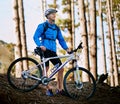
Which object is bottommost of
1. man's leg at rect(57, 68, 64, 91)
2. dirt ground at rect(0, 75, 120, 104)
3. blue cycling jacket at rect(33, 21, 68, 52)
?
dirt ground at rect(0, 75, 120, 104)

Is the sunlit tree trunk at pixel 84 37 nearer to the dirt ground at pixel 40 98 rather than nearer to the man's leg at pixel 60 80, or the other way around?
the dirt ground at pixel 40 98

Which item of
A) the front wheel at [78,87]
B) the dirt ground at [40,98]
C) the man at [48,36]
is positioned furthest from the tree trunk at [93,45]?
the man at [48,36]

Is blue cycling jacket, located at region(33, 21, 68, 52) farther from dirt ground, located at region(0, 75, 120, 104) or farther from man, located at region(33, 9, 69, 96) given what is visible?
dirt ground, located at region(0, 75, 120, 104)

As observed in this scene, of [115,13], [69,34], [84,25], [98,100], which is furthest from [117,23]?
[98,100]

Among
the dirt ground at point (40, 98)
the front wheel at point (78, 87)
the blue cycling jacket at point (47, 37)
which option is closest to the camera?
the dirt ground at point (40, 98)

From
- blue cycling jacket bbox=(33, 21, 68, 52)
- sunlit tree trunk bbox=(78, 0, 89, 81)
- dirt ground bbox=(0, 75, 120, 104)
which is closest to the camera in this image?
dirt ground bbox=(0, 75, 120, 104)

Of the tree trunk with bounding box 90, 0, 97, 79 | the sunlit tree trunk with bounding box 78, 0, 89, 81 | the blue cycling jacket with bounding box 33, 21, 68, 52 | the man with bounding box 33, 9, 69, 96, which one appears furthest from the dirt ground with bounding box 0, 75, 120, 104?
the sunlit tree trunk with bounding box 78, 0, 89, 81

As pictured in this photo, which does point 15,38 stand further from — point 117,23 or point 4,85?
point 117,23

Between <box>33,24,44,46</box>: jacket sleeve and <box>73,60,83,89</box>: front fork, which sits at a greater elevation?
<box>33,24,44,46</box>: jacket sleeve

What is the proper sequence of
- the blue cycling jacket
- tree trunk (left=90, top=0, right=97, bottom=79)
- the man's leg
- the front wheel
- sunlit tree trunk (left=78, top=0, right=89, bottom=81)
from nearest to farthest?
the blue cycling jacket, the front wheel, the man's leg, tree trunk (left=90, top=0, right=97, bottom=79), sunlit tree trunk (left=78, top=0, right=89, bottom=81)

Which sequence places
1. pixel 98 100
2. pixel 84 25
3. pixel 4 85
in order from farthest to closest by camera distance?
1. pixel 84 25
2. pixel 98 100
3. pixel 4 85

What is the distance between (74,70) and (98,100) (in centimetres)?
94

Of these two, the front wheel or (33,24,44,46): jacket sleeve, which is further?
the front wheel

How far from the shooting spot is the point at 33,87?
24.8 feet
